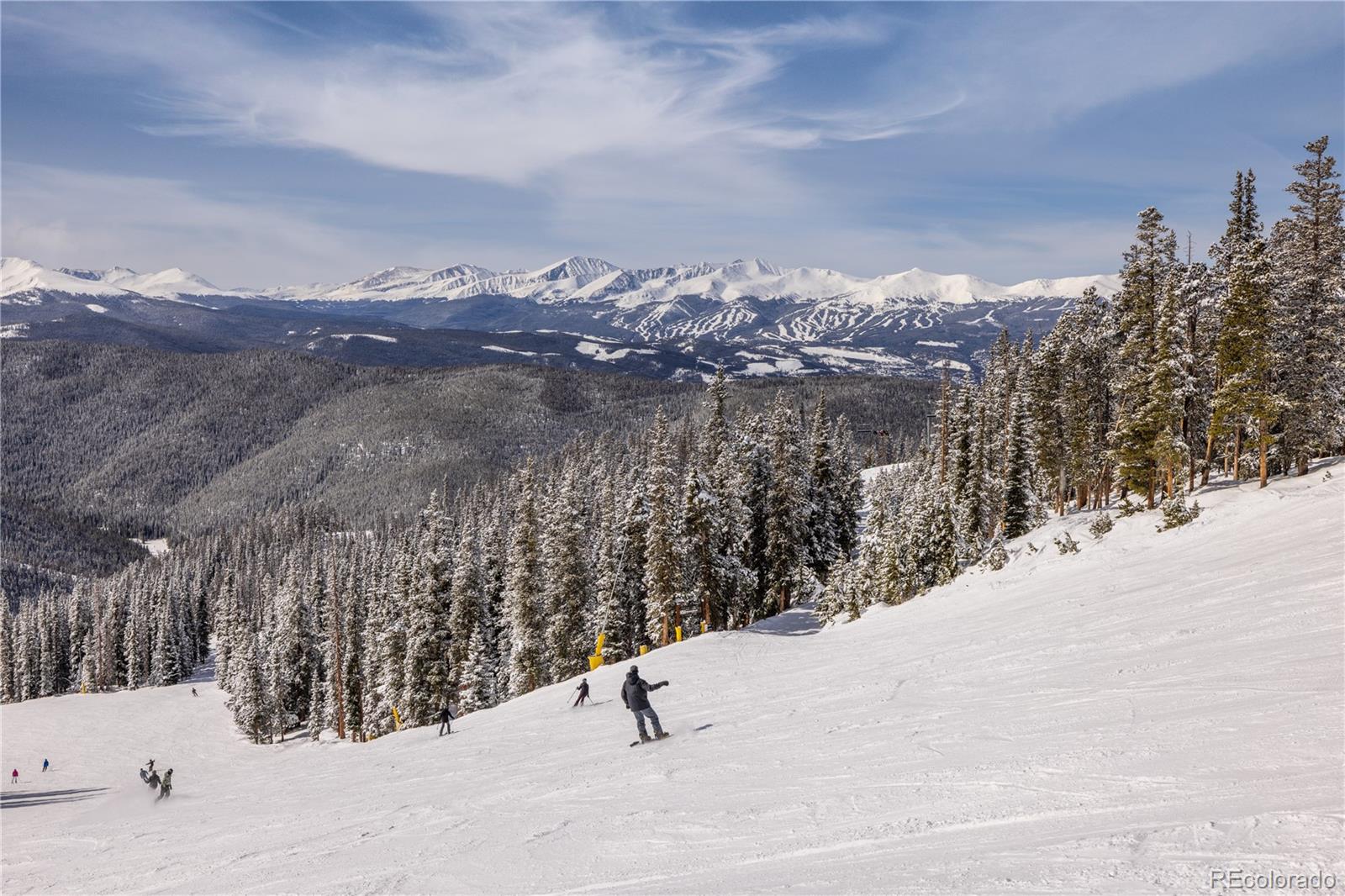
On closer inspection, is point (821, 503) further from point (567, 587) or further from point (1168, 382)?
point (1168, 382)

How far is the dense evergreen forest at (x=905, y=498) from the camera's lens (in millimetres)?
32875

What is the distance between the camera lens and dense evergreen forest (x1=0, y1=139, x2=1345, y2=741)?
108 ft

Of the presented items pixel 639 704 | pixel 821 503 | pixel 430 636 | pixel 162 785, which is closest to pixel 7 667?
pixel 430 636

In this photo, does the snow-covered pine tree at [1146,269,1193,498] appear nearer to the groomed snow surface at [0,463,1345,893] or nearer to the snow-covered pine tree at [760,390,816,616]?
the groomed snow surface at [0,463,1345,893]

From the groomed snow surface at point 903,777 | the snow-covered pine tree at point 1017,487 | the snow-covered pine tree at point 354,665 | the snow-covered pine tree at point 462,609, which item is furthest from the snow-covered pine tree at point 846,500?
the snow-covered pine tree at point 354,665

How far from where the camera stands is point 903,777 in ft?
34.1

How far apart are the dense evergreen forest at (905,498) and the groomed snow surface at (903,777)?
9.28m

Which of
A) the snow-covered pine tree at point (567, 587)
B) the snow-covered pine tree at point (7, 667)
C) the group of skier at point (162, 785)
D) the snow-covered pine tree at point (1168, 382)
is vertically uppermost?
the snow-covered pine tree at point (1168, 382)

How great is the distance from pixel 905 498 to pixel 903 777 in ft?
147

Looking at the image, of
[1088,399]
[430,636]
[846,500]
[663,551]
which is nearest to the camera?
[663,551]

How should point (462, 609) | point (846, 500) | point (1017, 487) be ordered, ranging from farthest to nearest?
point (846, 500)
point (462, 609)
point (1017, 487)

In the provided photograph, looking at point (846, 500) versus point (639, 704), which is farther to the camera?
point (846, 500)

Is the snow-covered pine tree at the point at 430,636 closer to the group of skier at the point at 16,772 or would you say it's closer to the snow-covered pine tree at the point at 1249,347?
the group of skier at the point at 16,772

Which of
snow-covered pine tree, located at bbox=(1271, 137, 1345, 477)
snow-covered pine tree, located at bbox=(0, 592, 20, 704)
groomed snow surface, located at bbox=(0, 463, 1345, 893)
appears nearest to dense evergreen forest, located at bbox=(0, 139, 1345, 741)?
snow-covered pine tree, located at bbox=(1271, 137, 1345, 477)
